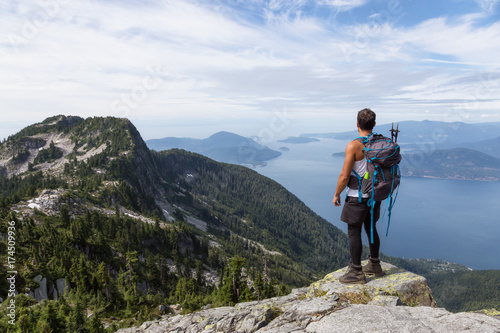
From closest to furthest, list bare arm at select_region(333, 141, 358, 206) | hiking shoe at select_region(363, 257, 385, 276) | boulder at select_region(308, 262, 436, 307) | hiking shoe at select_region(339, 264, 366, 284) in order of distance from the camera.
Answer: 1. bare arm at select_region(333, 141, 358, 206)
2. boulder at select_region(308, 262, 436, 307)
3. hiking shoe at select_region(339, 264, 366, 284)
4. hiking shoe at select_region(363, 257, 385, 276)

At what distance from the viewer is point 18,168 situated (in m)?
175

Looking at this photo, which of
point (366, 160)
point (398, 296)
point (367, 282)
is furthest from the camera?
point (367, 282)

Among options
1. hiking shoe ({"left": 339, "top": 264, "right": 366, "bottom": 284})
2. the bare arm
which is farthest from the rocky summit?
the bare arm

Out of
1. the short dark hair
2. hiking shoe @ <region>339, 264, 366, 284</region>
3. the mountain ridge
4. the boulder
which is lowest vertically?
the mountain ridge

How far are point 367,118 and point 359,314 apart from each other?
6.39m

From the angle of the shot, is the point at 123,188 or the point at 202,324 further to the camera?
the point at 123,188

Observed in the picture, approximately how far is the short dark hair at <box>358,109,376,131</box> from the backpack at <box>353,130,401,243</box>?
33 centimetres

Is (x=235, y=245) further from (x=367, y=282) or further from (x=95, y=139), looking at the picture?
(x=367, y=282)

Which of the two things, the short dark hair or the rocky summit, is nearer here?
the rocky summit

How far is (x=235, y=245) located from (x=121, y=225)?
3094 inches

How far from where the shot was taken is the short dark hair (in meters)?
8.88

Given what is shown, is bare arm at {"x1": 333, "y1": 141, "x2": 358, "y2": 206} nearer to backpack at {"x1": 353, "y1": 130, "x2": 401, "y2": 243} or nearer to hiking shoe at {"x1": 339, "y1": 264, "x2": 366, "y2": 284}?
backpack at {"x1": 353, "y1": 130, "x2": 401, "y2": 243}

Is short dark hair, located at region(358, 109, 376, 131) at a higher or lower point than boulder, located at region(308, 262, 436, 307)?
higher

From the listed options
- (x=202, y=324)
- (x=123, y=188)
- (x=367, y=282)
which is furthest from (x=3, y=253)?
(x=123, y=188)
